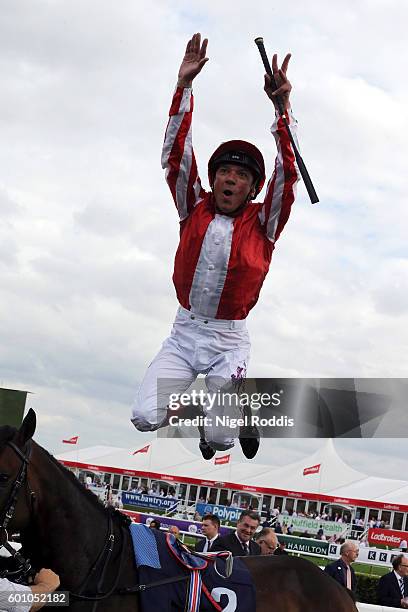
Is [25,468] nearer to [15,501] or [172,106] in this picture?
[15,501]

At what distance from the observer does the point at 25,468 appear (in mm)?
3723

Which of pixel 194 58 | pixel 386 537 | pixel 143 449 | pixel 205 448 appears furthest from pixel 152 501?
pixel 194 58

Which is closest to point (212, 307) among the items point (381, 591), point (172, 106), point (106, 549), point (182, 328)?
point (182, 328)

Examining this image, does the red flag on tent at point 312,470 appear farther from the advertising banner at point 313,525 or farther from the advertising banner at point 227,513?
the advertising banner at point 227,513

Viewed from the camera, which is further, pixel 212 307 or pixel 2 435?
pixel 212 307

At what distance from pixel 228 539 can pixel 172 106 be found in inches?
158

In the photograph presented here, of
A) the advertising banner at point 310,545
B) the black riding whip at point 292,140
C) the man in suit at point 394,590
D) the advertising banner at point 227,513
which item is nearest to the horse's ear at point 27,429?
the black riding whip at point 292,140

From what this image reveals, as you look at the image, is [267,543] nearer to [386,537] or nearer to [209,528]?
[209,528]

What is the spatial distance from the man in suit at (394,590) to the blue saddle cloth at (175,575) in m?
5.05

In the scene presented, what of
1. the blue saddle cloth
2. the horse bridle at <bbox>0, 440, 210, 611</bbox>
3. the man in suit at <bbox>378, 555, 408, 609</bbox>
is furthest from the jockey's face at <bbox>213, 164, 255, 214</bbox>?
the man in suit at <bbox>378, 555, 408, 609</bbox>

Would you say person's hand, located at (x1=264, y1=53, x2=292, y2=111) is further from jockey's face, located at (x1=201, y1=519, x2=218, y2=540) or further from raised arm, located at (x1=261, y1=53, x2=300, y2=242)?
jockey's face, located at (x1=201, y1=519, x2=218, y2=540)

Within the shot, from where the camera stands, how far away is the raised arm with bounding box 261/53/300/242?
404 centimetres

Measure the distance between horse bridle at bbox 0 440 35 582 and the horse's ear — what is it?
1.8 inches

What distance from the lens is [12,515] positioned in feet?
11.9
